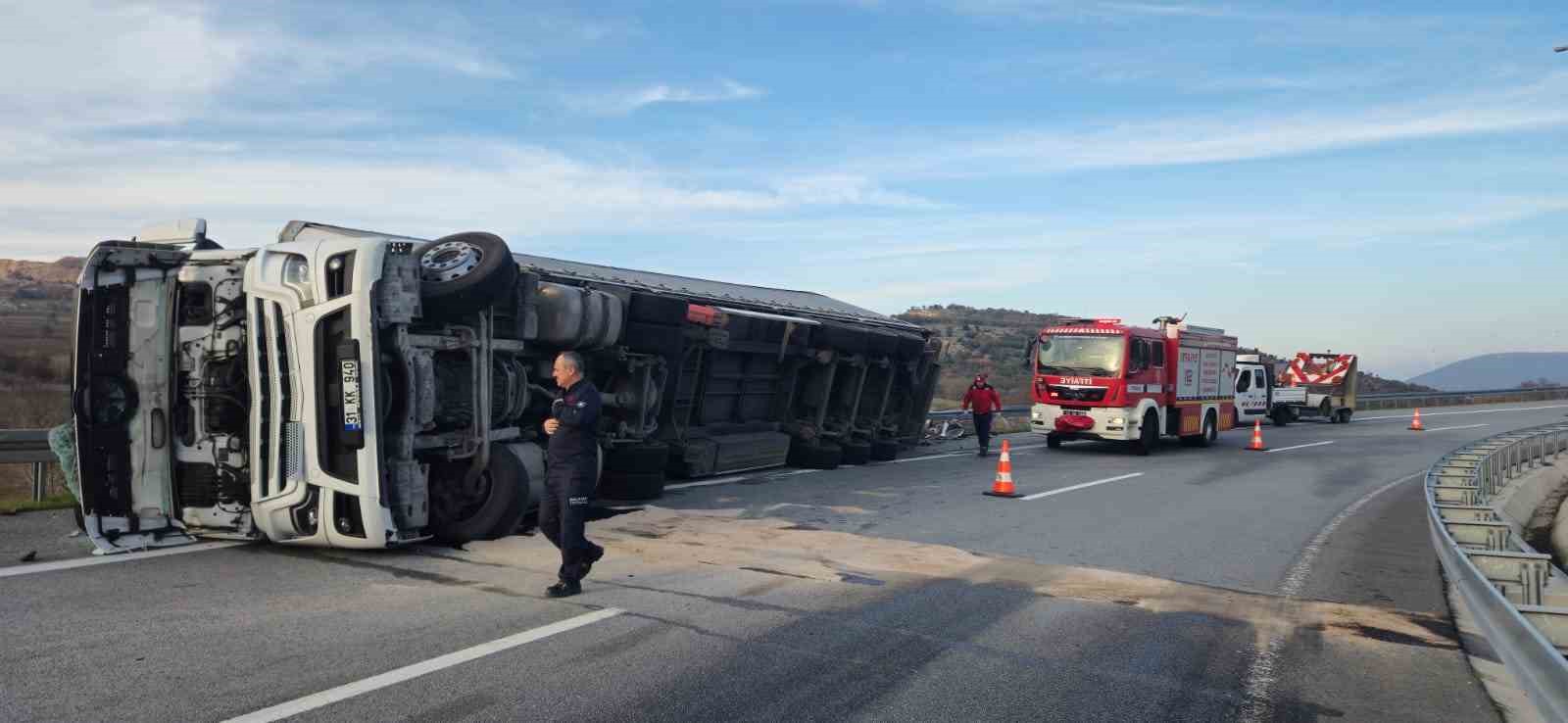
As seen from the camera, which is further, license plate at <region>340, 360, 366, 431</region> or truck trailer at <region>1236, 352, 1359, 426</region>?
truck trailer at <region>1236, 352, 1359, 426</region>

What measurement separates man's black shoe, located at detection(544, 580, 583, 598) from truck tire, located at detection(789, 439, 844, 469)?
9940 millimetres

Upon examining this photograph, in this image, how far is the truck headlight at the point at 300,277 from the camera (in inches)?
321

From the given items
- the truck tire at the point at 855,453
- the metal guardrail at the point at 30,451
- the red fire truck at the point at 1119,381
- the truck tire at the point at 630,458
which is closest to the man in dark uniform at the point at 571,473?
the truck tire at the point at 630,458

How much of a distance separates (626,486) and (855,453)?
6.43 meters

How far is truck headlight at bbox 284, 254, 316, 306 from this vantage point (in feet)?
26.7

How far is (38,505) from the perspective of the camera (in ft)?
34.2

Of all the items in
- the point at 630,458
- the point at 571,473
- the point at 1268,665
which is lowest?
the point at 1268,665

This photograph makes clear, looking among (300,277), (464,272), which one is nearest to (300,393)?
(300,277)

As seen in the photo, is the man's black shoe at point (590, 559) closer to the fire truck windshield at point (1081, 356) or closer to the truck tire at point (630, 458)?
the truck tire at point (630, 458)

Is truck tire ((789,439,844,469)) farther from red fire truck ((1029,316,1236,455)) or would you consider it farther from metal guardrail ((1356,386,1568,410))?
metal guardrail ((1356,386,1568,410))

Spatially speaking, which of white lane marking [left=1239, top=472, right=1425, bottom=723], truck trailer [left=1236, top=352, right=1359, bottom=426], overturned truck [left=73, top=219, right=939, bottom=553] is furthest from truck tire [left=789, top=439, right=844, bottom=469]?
truck trailer [left=1236, top=352, right=1359, bottom=426]

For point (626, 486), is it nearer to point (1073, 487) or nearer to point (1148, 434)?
point (1073, 487)

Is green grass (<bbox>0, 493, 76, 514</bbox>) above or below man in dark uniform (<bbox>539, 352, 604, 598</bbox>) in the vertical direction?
below

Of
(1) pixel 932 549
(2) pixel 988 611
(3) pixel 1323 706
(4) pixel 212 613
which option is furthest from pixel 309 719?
(1) pixel 932 549
